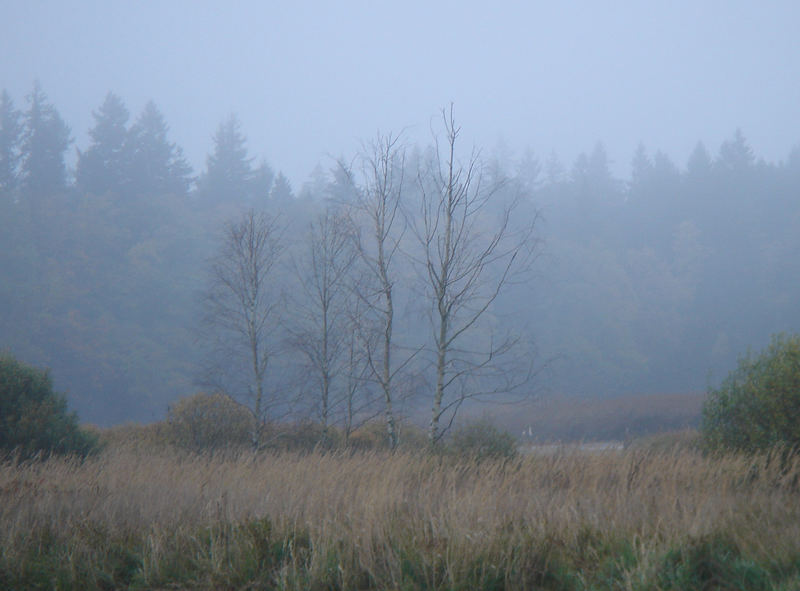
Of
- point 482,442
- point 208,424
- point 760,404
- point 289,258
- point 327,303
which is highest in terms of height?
point 289,258

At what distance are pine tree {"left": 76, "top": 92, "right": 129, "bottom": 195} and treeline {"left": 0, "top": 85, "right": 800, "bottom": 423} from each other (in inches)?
5.1

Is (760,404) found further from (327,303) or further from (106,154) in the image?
(106,154)

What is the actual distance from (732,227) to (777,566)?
69.5 metres

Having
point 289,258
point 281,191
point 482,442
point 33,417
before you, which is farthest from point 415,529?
point 281,191

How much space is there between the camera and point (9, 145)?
48.3 metres

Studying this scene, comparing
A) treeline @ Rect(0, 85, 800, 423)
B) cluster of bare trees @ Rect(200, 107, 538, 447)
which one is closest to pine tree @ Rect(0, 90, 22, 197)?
treeline @ Rect(0, 85, 800, 423)

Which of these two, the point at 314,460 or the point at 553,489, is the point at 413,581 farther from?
the point at 314,460

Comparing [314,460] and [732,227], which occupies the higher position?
[732,227]

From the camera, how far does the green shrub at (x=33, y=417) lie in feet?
35.2

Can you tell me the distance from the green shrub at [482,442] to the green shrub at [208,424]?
5.68 m

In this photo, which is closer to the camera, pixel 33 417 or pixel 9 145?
pixel 33 417

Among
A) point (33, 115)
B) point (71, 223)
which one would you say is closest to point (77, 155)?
point (33, 115)

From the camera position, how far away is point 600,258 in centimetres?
6150

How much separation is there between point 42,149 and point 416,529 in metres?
51.2
